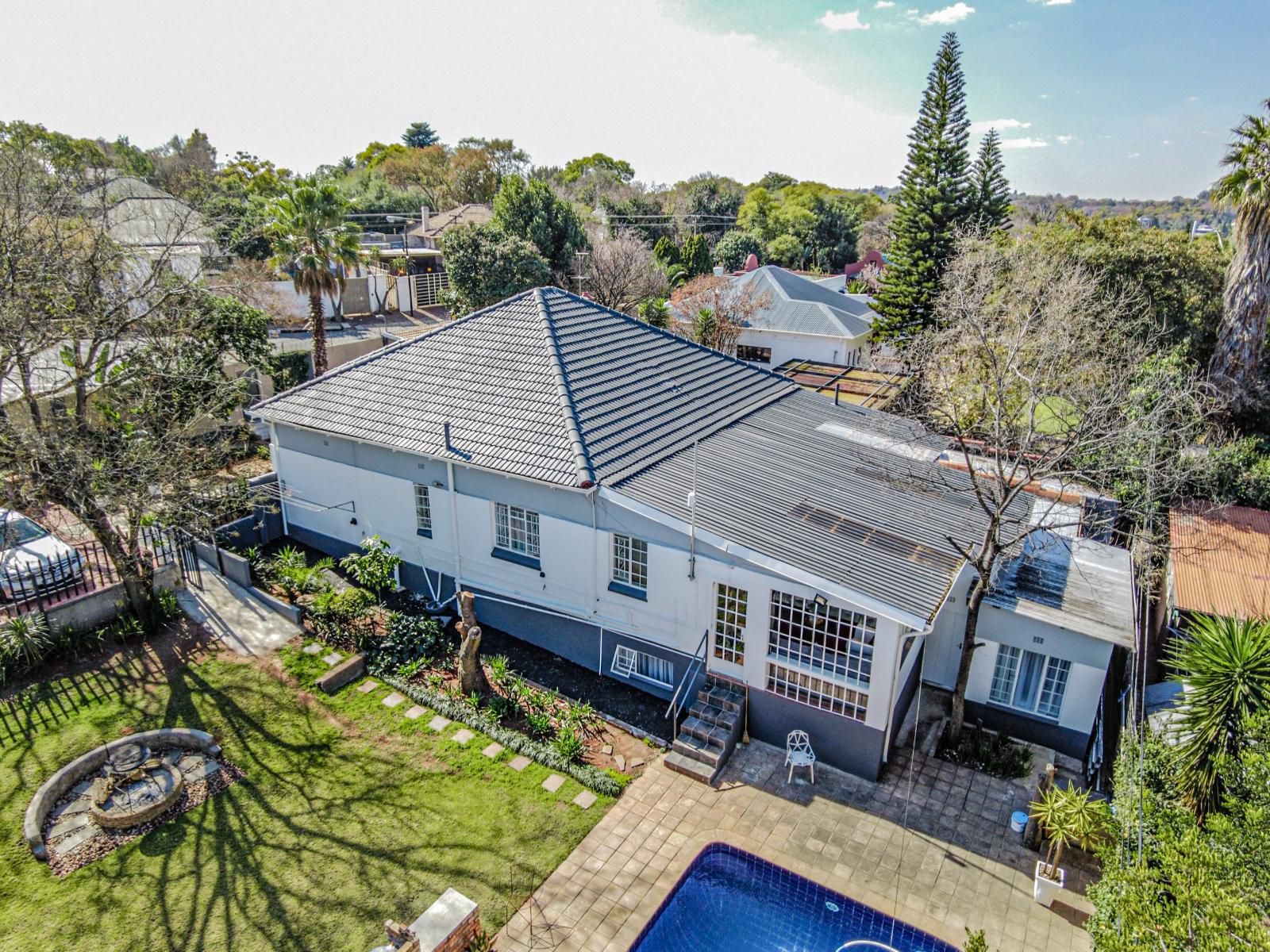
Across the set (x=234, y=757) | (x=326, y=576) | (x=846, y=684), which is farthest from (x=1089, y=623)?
(x=326, y=576)

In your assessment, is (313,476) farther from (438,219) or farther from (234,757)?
(438,219)

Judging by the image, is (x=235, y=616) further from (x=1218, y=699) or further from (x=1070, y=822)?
(x=1218, y=699)

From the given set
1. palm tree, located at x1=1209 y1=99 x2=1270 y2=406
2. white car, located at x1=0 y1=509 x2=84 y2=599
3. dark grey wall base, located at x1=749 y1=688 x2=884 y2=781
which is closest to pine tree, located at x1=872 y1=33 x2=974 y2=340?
palm tree, located at x1=1209 y1=99 x2=1270 y2=406

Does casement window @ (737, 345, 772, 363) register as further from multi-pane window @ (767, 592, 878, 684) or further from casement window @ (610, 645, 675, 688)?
multi-pane window @ (767, 592, 878, 684)

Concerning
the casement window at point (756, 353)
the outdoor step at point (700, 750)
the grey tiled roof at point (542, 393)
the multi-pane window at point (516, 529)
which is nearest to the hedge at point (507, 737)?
the outdoor step at point (700, 750)

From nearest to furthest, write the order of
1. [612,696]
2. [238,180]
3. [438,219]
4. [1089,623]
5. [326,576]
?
1. [1089,623]
2. [612,696]
3. [326,576]
4. [438,219]
5. [238,180]
